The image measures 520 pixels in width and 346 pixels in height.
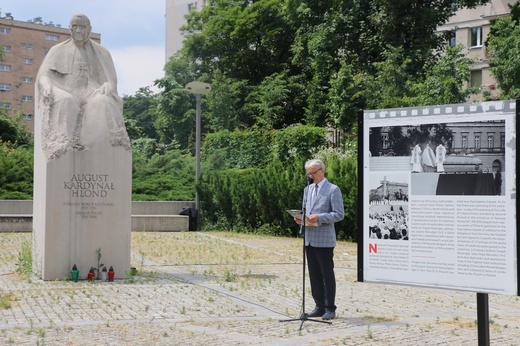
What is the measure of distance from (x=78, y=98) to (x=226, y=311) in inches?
201

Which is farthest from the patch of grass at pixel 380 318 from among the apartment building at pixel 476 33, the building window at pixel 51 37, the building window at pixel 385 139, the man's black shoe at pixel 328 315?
the building window at pixel 51 37

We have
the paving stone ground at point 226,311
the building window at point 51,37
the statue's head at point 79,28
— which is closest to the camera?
the paving stone ground at point 226,311

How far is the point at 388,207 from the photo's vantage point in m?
6.45

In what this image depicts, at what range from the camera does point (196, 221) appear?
2698cm

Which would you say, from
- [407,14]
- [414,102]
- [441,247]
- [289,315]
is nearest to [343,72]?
[407,14]

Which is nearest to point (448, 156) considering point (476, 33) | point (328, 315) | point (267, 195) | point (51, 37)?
point (328, 315)

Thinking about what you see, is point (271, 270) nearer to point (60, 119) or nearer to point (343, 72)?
point (60, 119)

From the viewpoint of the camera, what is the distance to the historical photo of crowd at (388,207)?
6332mm

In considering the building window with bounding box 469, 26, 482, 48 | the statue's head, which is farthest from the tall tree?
the statue's head

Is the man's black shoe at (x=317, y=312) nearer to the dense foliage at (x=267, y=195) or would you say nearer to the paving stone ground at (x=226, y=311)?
the paving stone ground at (x=226, y=311)

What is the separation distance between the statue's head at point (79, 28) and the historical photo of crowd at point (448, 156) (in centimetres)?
823

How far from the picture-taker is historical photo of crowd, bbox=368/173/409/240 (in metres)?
6.33

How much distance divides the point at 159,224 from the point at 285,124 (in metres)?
20.7

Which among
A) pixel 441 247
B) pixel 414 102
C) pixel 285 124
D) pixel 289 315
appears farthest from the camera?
pixel 285 124
